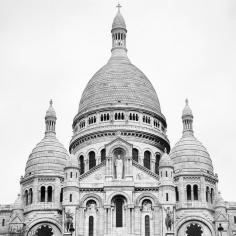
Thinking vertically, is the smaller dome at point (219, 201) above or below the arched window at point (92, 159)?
below

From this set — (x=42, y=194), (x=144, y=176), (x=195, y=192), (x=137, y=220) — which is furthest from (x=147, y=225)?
(x=42, y=194)

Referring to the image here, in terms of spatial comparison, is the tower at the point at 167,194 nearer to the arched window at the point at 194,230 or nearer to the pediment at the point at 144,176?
the pediment at the point at 144,176

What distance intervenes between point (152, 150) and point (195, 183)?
7996 millimetres

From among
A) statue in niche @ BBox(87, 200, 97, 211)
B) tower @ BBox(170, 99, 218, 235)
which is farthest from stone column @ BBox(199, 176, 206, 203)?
statue in niche @ BBox(87, 200, 97, 211)

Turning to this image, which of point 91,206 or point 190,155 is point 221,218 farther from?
point 91,206

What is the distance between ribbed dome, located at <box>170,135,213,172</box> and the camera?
85.6 metres

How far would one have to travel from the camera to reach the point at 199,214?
8200 centimetres

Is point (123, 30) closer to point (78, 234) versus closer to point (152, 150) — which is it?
point (152, 150)

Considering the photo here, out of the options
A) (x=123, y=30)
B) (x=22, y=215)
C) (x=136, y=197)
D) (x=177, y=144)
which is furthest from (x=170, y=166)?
(x=123, y=30)

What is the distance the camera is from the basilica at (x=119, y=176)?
76.8 meters

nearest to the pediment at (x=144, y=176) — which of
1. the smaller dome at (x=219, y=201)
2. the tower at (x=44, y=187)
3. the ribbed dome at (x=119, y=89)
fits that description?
the smaller dome at (x=219, y=201)

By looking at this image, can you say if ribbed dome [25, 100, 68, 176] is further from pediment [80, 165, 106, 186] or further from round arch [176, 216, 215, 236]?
round arch [176, 216, 215, 236]

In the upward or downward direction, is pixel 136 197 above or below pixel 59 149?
below

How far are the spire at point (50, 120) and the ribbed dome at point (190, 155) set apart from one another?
1369 centimetres
